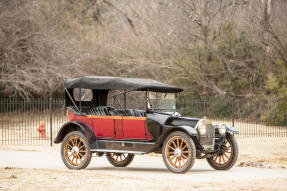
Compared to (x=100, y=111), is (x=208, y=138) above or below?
below

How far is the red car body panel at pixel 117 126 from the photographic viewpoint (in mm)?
12398

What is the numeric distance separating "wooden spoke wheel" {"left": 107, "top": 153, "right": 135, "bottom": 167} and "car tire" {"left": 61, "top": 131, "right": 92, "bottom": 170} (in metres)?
1.25

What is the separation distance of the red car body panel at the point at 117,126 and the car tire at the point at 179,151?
65cm

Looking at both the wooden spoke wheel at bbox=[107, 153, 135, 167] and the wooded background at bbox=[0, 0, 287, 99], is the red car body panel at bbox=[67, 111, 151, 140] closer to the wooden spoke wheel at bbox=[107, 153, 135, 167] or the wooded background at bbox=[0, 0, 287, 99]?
the wooden spoke wheel at bbox=[107, 153, 135, 167]

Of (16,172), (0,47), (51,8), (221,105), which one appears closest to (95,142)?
(16,172)

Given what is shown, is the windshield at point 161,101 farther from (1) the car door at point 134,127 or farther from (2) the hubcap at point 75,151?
(2) the hubcap at point 75,151

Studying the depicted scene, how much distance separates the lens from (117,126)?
12719 mm

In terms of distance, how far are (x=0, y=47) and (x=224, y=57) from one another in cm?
1291

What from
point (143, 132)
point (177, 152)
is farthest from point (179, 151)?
point (143, 132)

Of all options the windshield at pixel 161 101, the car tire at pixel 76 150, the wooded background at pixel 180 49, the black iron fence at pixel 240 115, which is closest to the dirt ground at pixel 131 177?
the car tire at pixel 76 150

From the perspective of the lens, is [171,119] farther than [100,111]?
No

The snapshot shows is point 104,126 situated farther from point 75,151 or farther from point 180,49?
point 180,49

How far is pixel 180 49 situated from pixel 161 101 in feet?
70.8

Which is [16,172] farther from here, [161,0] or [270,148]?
[161,0]
